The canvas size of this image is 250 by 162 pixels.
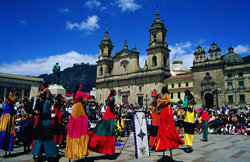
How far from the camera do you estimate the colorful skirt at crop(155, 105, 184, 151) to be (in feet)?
16.8

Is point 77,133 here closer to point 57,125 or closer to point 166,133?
point 57,125

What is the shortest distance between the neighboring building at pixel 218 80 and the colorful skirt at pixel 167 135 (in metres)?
30.0

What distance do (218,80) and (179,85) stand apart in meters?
8.22

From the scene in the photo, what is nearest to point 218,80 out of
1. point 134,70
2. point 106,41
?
point 134,70

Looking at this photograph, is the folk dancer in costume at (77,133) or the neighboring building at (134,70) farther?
the neighboring building at (134,70)

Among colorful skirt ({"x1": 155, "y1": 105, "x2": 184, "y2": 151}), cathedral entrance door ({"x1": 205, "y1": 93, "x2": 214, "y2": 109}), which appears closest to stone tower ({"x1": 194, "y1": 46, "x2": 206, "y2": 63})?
cathedral entrance door ({"x1": 205, "y1": 93, "x2": 214, "y2": 109})

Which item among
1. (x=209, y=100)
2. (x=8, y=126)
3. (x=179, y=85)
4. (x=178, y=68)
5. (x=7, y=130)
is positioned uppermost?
(x=178, y=68)

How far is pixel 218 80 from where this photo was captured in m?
36.0

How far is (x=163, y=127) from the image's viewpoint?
5.30 meters

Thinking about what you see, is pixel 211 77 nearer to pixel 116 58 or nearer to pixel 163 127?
pixel 116 58

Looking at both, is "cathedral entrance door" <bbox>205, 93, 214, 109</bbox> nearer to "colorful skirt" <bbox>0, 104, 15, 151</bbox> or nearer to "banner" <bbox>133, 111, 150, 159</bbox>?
"banner" <bbox>133, 111, 150, 159</bbox>

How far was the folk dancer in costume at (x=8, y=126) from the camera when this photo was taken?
5.68 metres

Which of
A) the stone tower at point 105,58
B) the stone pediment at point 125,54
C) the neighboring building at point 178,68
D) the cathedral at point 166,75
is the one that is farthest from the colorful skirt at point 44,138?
the neighboring building at point 178,68

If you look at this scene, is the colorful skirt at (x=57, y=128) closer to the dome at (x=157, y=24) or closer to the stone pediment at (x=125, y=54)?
the dome at (x=157, y=24)
